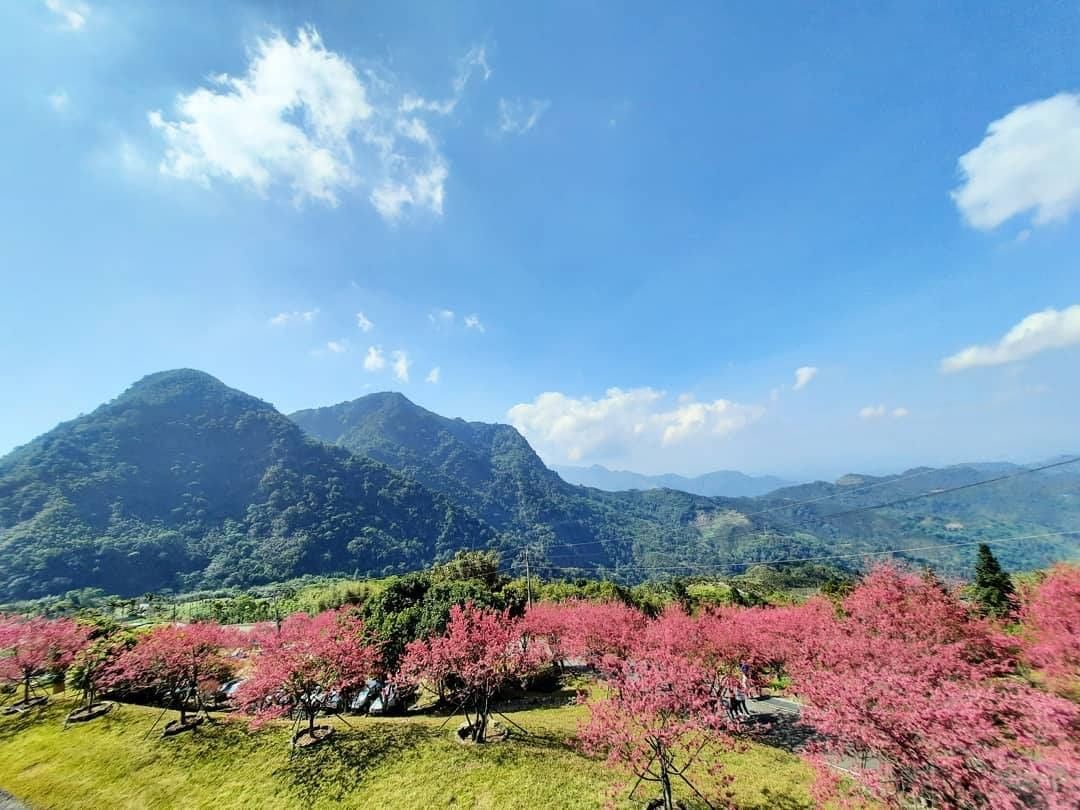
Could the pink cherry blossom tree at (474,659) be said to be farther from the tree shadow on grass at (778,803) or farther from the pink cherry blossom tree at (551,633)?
the pink cherry blossom tree at (551,633)

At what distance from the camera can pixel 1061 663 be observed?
13.0 m

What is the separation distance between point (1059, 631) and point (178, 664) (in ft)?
106

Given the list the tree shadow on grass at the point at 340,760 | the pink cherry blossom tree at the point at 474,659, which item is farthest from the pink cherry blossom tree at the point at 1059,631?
the tree shadow on grass at the point at 340,760

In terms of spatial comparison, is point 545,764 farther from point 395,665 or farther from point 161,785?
point 161,785

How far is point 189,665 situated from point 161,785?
549cm

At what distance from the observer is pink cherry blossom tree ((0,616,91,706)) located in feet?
64.8

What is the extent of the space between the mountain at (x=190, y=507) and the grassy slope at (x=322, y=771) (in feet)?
427

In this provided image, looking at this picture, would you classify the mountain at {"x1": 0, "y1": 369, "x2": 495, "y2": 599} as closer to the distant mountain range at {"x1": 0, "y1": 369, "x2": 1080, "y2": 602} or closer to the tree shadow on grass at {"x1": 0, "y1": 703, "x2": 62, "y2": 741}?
the distant mountain range at {"x1": 0, "y1": 369, "x2": 1080, "y2": 602}

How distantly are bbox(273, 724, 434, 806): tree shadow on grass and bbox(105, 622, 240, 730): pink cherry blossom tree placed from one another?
6.57 metres

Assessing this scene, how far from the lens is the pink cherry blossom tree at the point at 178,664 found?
18.0 m

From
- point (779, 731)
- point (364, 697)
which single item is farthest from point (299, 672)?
point (779, 731)

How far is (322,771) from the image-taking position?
14.0 meters

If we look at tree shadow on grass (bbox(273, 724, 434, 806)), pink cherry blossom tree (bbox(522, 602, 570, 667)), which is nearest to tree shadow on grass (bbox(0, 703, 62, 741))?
tree shadow on grass (bbox(273, 724, 434, 806))

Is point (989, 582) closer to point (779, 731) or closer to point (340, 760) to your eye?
point (779, 731)
